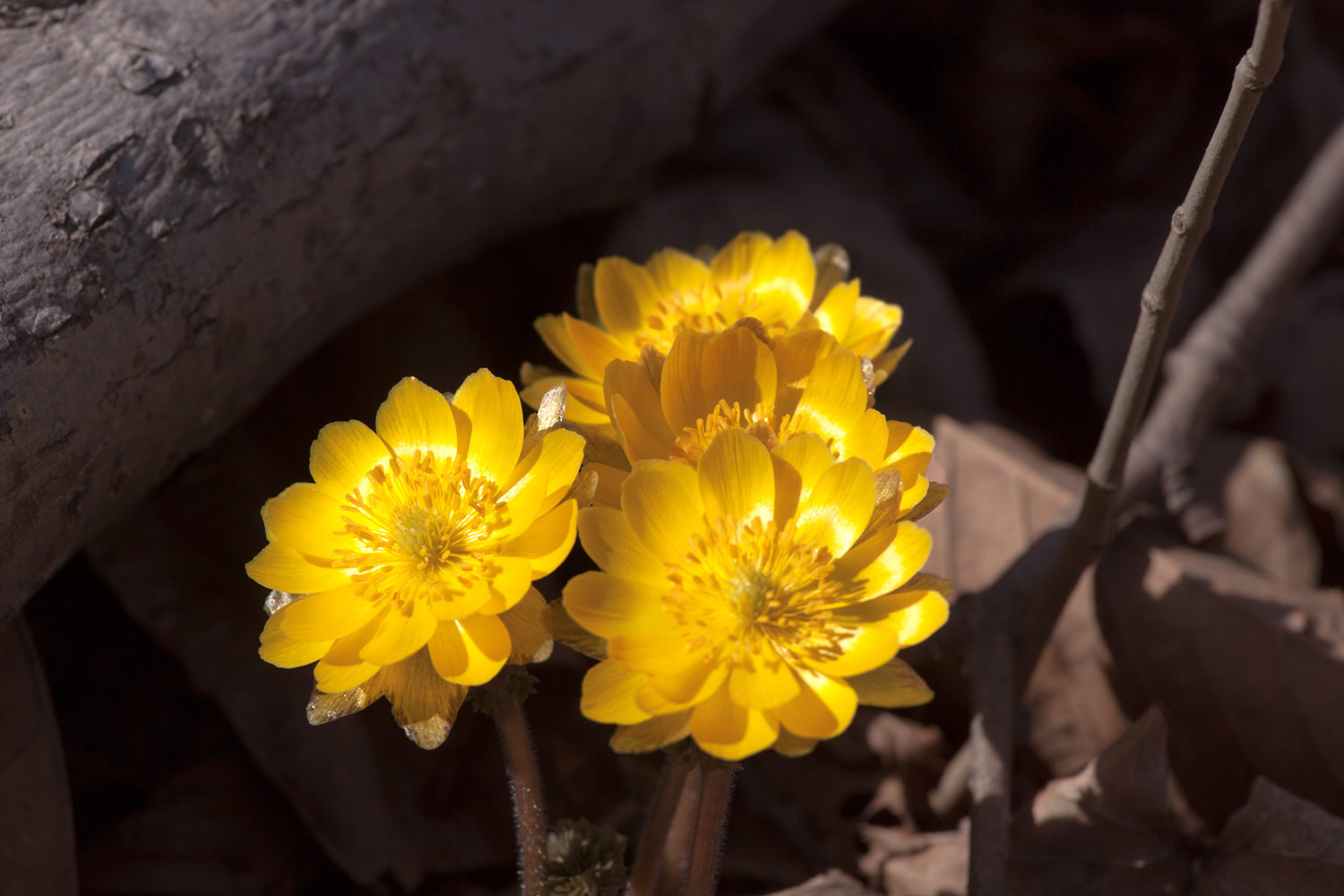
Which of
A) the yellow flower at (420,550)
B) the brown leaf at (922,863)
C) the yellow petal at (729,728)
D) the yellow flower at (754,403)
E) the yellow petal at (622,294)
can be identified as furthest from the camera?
the brown leaf at (922,863)

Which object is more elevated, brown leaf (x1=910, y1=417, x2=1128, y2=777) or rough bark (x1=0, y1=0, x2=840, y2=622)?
rough bark (x1=0, y1=0, x2=840, y2=622)

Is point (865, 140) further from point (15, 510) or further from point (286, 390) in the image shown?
point (15, 510)

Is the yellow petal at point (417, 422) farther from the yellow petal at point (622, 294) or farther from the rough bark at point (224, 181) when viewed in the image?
the rough bark at point (224, 181)

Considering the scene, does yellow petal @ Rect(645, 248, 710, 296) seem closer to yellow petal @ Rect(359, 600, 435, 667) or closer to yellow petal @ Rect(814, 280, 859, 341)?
yellow petal @ Rect(814, 280, 859, 341)

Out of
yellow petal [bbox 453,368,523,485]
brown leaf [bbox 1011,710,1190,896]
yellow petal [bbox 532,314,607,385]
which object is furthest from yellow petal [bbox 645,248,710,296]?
brown leaf [bbox 1011,710,1190,896]

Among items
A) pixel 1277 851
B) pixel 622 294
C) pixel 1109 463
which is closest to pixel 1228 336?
pixel 1109 463

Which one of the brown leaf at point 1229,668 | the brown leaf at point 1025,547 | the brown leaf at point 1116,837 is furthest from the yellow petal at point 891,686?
the brown leaf at point 1229,668
